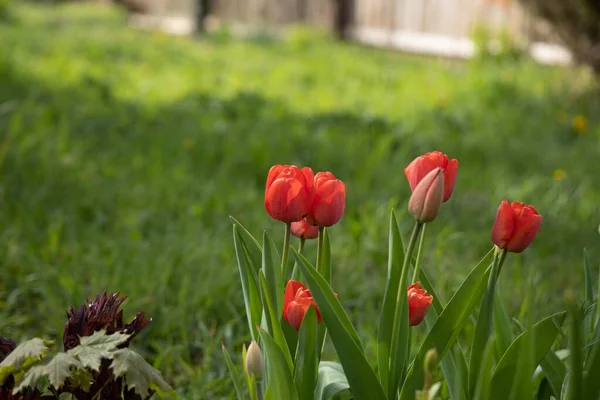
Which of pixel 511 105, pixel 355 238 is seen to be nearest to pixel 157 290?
pixel 355 238

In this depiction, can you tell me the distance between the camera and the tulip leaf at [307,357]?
1.14 m

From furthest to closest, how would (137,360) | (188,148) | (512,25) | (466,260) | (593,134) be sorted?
(512,25), (593,134), (188,148), (466,260), (137,360)

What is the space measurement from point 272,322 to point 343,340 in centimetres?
12

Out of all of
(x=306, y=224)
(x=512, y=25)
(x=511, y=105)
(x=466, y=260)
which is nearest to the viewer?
(x=306, y=224)

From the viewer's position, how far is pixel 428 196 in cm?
112

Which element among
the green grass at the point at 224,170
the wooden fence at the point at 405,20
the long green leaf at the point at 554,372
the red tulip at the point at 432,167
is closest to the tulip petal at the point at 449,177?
the red tulip at the point at 432,167

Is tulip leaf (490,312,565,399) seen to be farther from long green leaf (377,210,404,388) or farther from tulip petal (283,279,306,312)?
tulip petal (283,279,306,312)

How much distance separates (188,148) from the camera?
404 cm

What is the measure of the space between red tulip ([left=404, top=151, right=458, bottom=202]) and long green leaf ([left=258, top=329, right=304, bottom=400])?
314 mm

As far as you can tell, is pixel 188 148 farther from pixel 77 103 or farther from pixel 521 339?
pixel 521 339

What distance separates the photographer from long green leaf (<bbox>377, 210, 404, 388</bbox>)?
1234 mm

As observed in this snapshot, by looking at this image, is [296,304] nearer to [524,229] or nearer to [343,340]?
[343,340]

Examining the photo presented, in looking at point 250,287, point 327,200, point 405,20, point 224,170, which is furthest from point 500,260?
point 405,20

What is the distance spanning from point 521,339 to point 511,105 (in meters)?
4.57
